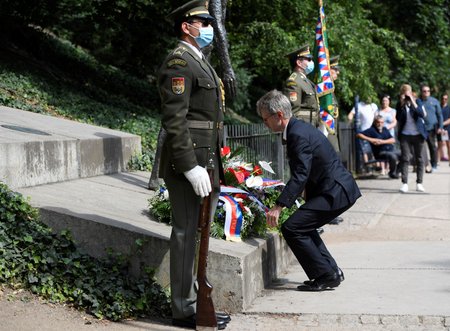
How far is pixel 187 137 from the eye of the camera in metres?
5.53

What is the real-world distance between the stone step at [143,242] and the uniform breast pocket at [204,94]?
42.5 inches

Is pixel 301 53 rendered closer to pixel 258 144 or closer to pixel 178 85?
pixel 258 144

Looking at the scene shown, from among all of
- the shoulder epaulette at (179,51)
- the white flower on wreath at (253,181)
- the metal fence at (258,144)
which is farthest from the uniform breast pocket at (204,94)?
the metal fence at (258,144)

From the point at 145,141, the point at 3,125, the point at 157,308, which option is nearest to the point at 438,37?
the point at 145,141

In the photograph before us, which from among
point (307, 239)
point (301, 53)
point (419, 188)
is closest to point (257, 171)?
point (307, 239)

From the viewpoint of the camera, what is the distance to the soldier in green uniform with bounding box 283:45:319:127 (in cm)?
1007

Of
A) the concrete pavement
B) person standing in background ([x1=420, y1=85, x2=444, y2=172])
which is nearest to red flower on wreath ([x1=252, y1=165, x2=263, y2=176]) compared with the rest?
the concrete pavement

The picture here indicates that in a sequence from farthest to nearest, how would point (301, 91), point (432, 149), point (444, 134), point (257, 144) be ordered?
1. point (444, 134)
2. point (432, 149)
3. point (257, 144)
4. point (301, 91)

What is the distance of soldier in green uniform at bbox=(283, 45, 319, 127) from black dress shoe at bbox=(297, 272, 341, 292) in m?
3.33

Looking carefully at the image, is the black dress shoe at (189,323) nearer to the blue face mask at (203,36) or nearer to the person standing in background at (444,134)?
the blue face mask at (203,36)

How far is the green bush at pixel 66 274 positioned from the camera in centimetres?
588

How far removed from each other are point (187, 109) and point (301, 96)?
4734 mm

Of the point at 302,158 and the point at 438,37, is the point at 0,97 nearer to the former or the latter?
the point at 302,158

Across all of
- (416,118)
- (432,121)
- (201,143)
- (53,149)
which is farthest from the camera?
(432,121)
